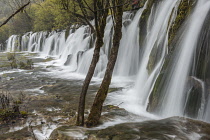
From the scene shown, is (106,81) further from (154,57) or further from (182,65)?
(154,57)

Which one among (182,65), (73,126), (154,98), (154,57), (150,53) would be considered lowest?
(73,126)

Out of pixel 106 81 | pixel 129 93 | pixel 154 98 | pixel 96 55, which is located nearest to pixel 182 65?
pixel 154 98

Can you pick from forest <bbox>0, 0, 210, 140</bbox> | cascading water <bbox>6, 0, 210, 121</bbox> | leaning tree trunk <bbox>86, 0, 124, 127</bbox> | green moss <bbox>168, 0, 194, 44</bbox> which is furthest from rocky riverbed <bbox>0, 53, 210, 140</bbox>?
green moss <bbox>168, 0, 194, 44</bbox>

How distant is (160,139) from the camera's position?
3.41 meters

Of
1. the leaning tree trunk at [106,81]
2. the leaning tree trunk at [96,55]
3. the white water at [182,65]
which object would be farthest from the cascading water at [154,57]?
the leaning tree trunk at [96,55]

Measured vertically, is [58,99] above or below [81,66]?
below

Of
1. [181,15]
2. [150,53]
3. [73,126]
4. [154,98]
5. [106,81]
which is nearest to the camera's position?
[73,126]

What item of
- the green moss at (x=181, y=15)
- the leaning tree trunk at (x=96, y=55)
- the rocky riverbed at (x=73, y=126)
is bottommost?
the rocky riverbed at (x=73, y=126)

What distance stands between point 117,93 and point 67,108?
3.04 m

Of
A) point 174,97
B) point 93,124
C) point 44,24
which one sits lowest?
point 93,124

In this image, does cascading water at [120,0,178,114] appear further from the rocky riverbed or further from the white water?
the rocky riverbed

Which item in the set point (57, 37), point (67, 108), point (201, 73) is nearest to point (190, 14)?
point (201, 73)

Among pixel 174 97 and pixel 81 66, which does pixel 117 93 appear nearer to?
pixel 174 97

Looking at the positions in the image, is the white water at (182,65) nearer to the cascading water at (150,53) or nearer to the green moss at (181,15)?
the green moss at (181,15)
